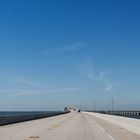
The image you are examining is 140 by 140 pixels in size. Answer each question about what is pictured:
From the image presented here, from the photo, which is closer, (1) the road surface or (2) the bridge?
(1) the road surface

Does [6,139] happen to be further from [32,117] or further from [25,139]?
[32,117]

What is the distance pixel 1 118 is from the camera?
41.6 metres

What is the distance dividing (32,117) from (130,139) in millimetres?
45911

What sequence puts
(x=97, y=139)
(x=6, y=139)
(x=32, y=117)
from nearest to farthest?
(x=6, y=139) < (x=97, y=139) < (x=32, y=117)

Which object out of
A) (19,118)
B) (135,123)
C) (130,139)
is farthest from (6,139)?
(19,118)

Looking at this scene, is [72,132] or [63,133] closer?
[63,133]

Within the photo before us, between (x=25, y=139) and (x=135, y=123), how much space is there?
38.7 ft

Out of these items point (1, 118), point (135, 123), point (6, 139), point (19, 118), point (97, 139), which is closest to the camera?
point (6, 139)

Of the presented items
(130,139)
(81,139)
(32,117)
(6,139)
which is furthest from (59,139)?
(32,117)

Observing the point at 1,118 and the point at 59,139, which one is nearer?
the point at 59,139

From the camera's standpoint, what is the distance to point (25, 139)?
20.6m

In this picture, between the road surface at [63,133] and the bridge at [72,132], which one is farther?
the bridge at [72,132]

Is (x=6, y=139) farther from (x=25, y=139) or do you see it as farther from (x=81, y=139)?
(x=81, y=139)

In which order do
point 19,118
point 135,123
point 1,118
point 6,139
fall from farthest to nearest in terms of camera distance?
point 19,118 → point 1,118 → point 135,123 → point 6,139
